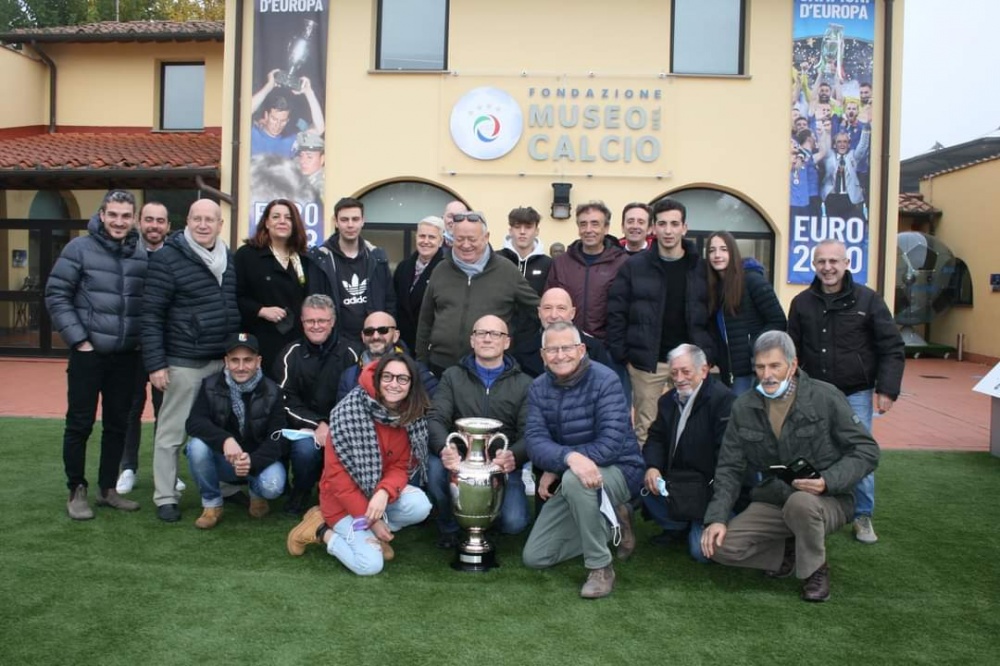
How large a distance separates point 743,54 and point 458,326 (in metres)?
8.23

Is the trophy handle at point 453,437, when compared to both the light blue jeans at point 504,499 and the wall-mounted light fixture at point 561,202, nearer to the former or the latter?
the light blue jeans at point 504,499

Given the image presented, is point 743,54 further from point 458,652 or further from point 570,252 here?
point 458,652

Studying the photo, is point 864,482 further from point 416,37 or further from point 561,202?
point 416,37

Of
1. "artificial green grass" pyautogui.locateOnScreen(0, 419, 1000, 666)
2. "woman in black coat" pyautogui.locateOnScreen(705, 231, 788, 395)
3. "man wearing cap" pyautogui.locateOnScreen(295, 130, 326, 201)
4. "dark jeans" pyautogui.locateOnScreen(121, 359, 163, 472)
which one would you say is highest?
"man wearing cap" pyautogui.locateOnScreen(295, 130, 326, 201)

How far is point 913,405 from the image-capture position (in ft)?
34.1

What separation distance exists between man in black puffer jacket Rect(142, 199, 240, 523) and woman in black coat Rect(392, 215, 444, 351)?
3.88 ft

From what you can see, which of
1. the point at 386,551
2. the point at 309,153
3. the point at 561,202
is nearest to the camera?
the point at 386,551

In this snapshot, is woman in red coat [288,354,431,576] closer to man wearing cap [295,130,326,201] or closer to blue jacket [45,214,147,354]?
blue jacket [45,214,147,354]

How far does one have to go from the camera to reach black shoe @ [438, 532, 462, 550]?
15.3ft

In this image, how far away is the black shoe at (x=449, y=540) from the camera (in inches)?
183

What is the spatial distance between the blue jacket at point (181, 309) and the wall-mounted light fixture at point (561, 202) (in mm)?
6721

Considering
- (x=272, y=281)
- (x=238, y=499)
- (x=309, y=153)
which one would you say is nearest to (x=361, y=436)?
(x=272, y=281)

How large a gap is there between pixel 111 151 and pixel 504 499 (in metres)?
11.1

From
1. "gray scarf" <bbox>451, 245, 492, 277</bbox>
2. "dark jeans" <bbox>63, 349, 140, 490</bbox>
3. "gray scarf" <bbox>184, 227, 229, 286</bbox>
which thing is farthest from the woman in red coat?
"dark jeans" <bbox>63, 349, 140, 490</bbox>
